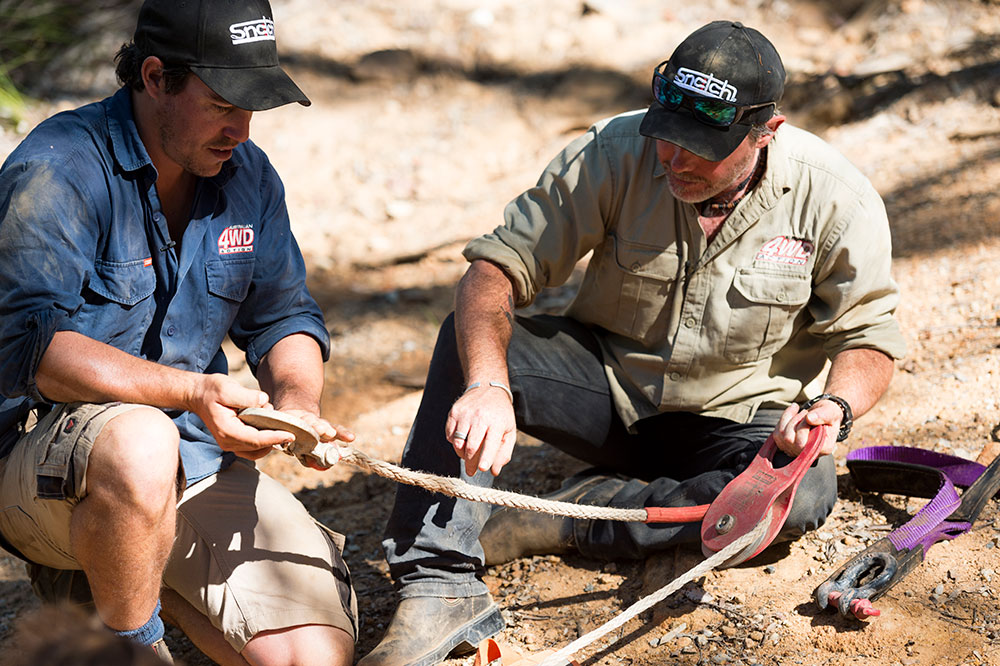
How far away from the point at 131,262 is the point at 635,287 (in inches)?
52.5

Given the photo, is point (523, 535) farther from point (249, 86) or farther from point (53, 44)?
point (53, 44)

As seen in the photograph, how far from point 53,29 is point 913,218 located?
597 centimetres

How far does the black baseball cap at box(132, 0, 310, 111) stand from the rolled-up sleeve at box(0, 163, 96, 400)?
389mm

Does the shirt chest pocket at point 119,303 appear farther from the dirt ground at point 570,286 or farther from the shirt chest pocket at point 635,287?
the shirt chest pocket at point 635,287

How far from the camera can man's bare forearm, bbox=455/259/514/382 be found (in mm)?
2508

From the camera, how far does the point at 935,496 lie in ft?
8.83

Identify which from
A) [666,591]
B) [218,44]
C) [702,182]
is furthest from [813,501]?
[218,44]

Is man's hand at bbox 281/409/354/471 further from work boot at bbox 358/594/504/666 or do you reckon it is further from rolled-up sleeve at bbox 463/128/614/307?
rolled-up sleeve at bbox 463/128/614/307

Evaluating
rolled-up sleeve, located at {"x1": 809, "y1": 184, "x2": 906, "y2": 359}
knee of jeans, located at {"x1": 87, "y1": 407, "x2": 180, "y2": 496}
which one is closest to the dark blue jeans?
rolled-up sleeve, located at {"x1": 809, "y1": 184, "x2": 906, "y2": 359}

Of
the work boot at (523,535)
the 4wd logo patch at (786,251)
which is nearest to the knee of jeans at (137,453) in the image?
the work boot at (523,535)

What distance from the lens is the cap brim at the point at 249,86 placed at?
2.30 metres

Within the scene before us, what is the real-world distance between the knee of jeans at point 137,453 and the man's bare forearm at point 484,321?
745mm

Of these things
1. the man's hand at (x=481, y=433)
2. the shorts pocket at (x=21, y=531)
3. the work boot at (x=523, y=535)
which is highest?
the man's hand at (x=481, y=433)

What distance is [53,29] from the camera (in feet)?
23.5
